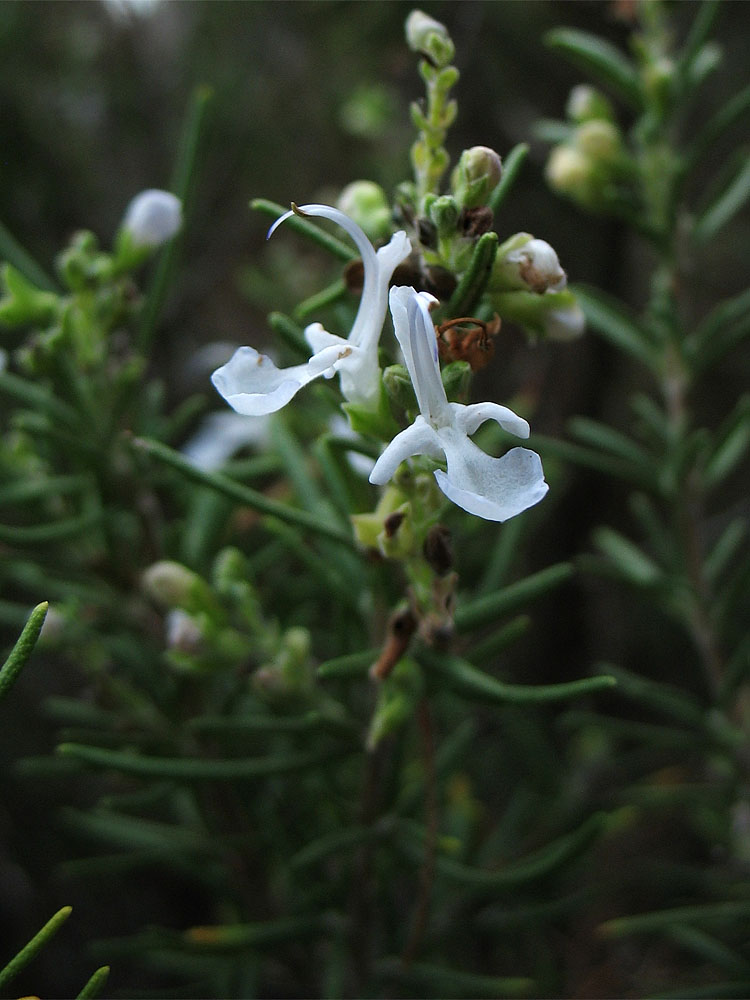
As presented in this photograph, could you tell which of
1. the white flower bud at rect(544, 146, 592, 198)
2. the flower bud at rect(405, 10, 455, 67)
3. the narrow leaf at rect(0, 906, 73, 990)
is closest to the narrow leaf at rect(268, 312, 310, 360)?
the flower bud at rect(405, 10, 455, 67)

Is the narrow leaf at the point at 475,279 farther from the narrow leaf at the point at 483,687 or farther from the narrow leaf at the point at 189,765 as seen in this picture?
the narrow leaf at the point at 189,765

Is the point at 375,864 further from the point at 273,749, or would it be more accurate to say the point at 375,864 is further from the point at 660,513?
the point at 660,513

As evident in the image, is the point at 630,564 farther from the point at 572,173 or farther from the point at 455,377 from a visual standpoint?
the point at 455,377

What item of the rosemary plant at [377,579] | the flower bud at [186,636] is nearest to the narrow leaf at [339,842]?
the rosemary plant at [377,579]

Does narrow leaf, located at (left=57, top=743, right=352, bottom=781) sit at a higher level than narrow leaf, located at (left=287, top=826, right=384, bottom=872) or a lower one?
higher

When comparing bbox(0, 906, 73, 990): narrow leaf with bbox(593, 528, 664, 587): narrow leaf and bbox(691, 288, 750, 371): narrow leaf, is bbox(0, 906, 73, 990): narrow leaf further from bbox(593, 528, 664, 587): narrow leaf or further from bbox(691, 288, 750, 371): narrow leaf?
bbox(691, 288, 750, 371): narrow leaf

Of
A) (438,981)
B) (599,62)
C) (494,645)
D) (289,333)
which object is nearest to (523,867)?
(438,981)

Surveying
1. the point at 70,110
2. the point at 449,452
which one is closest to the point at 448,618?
the point at 449,452
